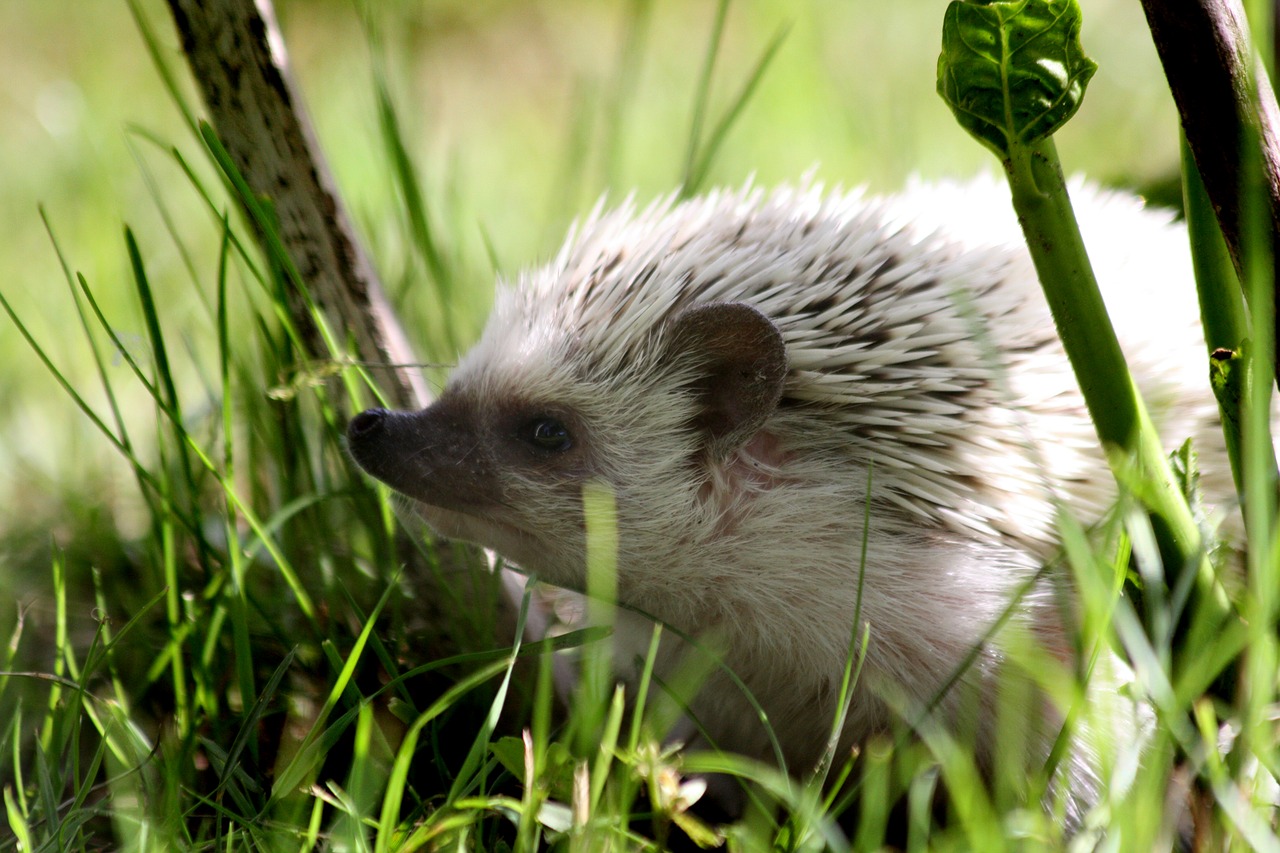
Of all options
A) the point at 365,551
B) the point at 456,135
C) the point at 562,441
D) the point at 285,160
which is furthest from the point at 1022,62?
the point at 456,135

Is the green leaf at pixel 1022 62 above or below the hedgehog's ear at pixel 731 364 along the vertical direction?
above

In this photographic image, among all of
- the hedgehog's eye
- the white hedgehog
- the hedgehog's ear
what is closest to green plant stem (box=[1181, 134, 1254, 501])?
the white hedgehog

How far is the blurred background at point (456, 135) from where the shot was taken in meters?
2.50

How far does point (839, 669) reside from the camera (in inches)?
60.5

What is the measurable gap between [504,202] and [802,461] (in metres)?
2.25

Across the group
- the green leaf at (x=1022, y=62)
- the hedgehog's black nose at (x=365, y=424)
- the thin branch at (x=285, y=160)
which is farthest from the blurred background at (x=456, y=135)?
the green leaf at (x=1022, y=62)

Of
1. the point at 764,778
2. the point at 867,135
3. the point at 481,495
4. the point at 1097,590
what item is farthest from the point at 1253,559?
the point at 867,135

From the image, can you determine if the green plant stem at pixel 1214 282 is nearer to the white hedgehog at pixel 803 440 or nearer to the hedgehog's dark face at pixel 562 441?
the white hedgehog at pixel 803 440

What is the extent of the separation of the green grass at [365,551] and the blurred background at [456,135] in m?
0.02

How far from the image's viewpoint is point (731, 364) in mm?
1550

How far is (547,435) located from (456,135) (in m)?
2.78

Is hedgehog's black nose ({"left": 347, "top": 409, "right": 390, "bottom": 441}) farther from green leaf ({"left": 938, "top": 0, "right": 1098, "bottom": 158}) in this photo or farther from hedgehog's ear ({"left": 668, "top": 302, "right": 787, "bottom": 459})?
green leaf ({"left": 938, "top": 0, "right": 1098, "bottom": 158})

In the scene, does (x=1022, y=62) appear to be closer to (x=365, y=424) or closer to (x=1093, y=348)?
(x=1093, y=348)

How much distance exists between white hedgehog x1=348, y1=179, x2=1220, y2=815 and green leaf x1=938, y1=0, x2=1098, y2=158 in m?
0.37
